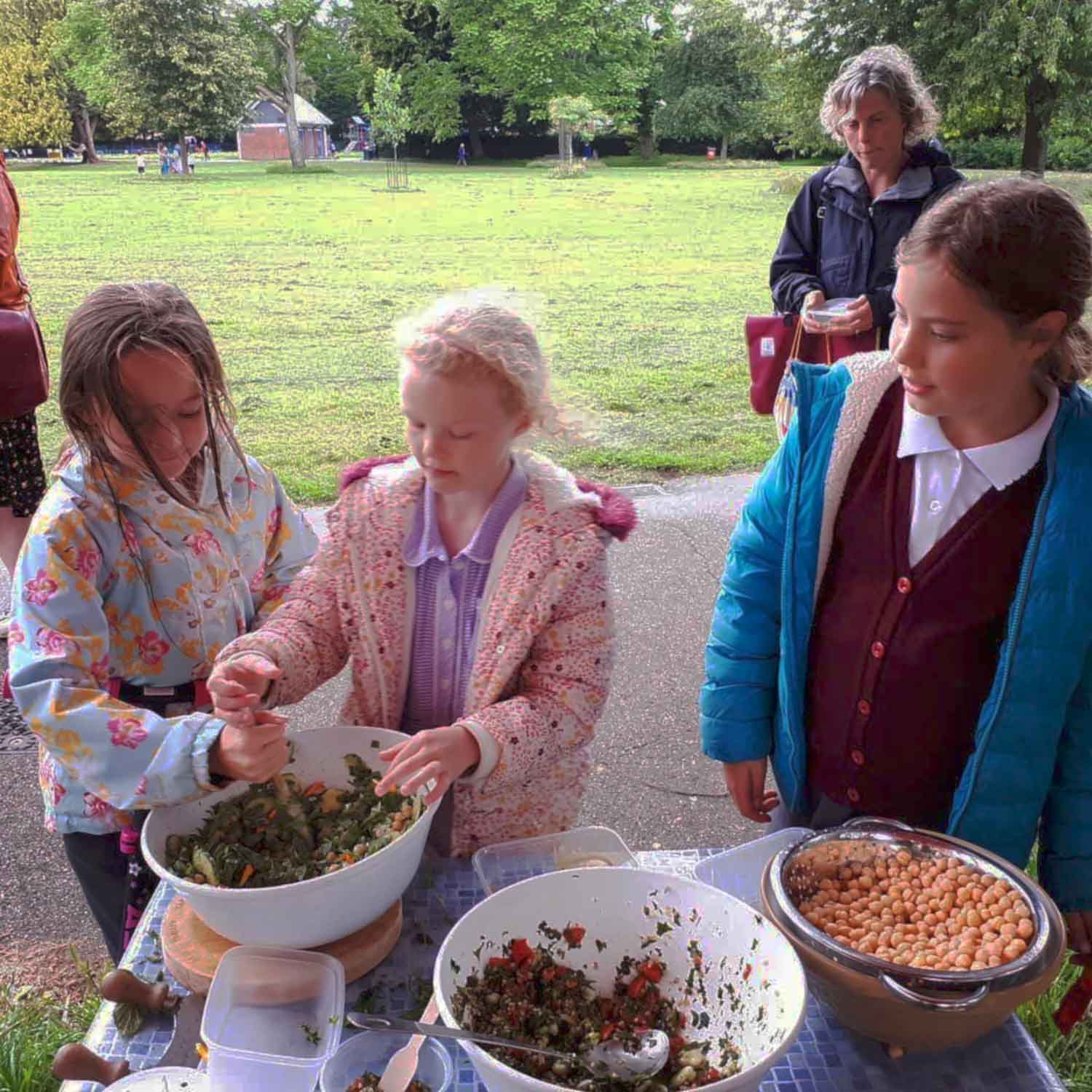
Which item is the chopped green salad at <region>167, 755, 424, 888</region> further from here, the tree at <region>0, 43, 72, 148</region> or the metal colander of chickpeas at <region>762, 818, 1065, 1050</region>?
the tree at <region>0, 43, 72, 148</region>

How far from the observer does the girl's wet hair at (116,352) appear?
4.91 ft

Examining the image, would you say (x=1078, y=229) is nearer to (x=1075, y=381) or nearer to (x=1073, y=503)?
(x=1075, y=381)

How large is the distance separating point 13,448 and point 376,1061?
2.86 meters

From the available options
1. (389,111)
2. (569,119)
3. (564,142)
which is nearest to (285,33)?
(389,111)

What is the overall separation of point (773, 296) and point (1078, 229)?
2.73 m

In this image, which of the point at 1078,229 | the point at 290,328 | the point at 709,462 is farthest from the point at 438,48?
the point at 1078,229

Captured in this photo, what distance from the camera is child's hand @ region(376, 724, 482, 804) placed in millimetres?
1193

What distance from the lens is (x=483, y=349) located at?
143 centimetres

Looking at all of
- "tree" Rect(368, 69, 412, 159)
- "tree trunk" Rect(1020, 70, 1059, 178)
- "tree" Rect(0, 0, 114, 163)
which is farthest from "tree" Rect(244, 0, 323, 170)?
"tree trunk" Rect(1020, 70, 1059, 178)

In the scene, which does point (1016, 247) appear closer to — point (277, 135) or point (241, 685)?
point (241, 685)

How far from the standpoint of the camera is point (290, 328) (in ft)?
32.3

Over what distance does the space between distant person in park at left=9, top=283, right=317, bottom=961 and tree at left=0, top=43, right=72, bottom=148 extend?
2481 cm

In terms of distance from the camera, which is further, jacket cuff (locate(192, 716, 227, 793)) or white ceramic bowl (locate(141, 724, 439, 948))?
jacket cuff (locate(192, 716, 227, 793))

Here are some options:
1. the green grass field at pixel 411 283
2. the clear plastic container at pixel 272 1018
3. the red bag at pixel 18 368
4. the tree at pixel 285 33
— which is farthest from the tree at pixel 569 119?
the clear plastic container at pixel 272 1018
